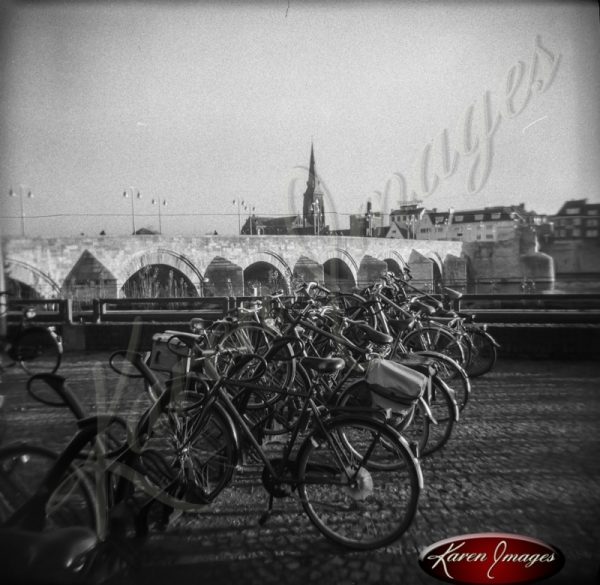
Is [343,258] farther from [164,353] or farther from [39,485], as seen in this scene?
[39,485]

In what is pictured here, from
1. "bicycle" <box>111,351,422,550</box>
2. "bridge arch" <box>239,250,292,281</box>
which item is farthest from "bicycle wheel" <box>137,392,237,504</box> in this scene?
"bridge arch" <box>239,250,292,281</box>

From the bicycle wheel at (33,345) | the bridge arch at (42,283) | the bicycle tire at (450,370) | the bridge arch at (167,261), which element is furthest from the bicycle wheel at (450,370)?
the bridge arch at (167,261)

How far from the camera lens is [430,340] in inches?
182

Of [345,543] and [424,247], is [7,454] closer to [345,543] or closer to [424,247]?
[345,543]

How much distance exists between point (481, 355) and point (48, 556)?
485 centimetres

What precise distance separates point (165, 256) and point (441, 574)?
16109mm

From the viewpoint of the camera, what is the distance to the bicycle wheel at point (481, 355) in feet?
17.2

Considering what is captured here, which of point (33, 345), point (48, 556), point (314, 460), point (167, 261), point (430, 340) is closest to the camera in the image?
point (48, 556)

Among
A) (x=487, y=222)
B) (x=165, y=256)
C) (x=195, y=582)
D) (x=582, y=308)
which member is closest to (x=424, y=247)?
(x=487, y=222)

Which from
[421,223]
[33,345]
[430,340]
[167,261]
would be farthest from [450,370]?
[167,261]

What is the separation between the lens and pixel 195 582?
1.95m

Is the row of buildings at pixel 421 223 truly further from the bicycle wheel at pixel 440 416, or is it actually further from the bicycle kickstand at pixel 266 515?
the bicycle kickstand at pixel 266 515

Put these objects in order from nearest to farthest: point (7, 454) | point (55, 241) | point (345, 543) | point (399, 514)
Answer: point (7, 454) → point (345, 543) → point (399, 514) → point (55, 241)

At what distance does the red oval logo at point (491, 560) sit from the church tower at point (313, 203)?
7.14ft
